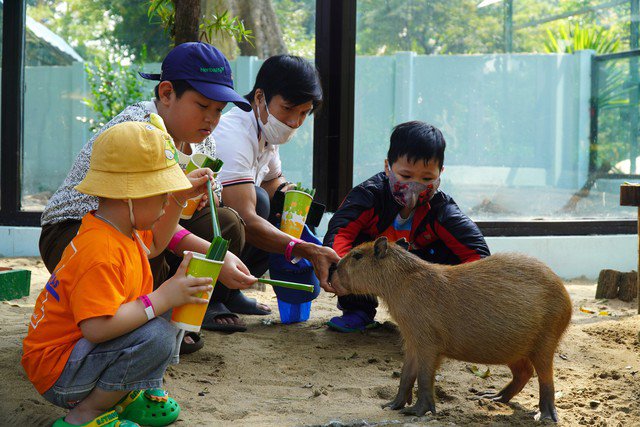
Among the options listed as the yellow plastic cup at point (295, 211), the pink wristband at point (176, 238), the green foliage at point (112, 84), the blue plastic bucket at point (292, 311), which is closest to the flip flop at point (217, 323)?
the blue plastic bucket at point (292, 311)

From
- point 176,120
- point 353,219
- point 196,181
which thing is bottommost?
point 353,219

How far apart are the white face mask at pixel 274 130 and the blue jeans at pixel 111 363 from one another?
200 cm

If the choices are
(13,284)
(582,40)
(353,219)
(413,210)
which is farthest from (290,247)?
(582,40)

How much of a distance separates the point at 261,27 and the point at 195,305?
4912 millimetres

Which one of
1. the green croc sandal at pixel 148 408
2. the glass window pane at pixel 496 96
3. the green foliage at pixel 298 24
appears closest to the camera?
the green croc sandal at pixel 148 408

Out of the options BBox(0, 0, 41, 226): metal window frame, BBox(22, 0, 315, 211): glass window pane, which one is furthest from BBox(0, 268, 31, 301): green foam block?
BBox(22, 0, 315, 211): glass window pane

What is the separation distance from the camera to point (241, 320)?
4.44 m

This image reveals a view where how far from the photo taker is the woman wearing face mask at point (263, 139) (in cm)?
415

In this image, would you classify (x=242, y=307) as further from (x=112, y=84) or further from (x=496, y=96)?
(x=496, y=96)

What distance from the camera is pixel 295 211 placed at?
4285mm

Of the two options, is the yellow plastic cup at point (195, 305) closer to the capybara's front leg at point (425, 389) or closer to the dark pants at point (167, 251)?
the dark pants at point (167, 251)

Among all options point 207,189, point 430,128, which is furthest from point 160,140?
point 430,128

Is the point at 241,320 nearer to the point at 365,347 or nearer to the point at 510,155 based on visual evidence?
the point at 365,347

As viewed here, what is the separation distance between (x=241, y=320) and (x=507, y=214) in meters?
3.67
